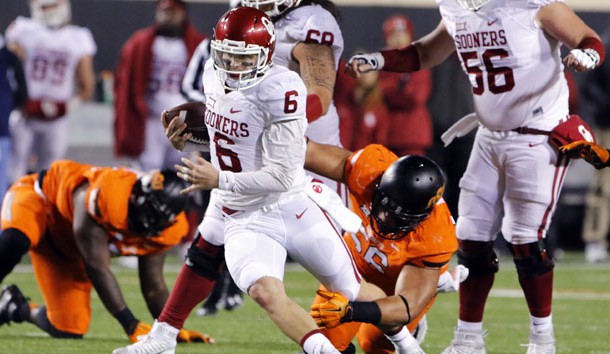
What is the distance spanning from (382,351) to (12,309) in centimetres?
188

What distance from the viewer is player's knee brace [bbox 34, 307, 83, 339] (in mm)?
5688

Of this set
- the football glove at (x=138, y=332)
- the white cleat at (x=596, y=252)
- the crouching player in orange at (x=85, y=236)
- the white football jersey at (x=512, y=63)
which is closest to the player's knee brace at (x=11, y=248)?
the crouching player in orange at (x=85, y=236)

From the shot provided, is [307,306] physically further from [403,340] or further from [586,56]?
[586,56]

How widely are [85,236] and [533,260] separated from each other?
1.89 metres

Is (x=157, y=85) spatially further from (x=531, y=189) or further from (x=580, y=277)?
(x=531, y=189)

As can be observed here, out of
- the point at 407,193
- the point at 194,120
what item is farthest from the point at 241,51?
the point at 407,193

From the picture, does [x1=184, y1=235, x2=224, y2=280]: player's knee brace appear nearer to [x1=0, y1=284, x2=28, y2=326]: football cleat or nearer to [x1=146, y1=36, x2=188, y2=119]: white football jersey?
[x1=0, y1=284, x2=28, y2=326]: football cleat

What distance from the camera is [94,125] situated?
34.7ft

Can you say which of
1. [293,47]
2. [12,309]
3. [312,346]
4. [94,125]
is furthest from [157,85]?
[312,346]

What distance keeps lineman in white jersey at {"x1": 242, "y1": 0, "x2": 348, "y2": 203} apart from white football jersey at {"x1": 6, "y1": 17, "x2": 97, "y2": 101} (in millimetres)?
4688

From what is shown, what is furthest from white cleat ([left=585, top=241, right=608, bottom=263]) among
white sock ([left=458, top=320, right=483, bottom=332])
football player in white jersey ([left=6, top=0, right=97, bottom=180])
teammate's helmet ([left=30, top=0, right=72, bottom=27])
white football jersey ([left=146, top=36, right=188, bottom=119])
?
white sock ([left=458, top=320, right=483, bottom=332])

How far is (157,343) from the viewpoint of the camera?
4684 mm

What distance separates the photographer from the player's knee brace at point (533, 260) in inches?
194

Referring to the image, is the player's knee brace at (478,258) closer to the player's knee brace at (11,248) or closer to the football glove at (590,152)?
the football glove at (590,152)
